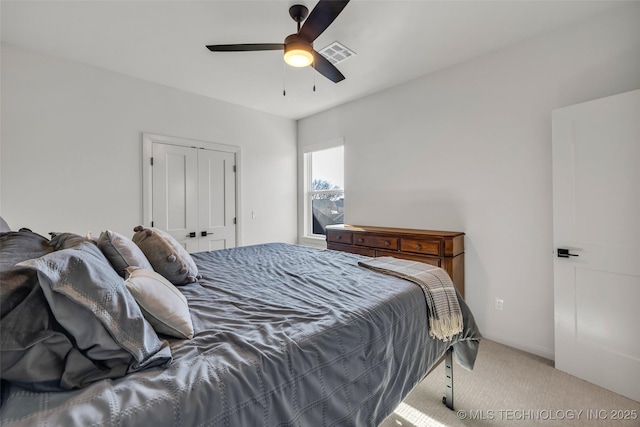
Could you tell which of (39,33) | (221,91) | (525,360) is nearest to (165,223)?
(221,91)

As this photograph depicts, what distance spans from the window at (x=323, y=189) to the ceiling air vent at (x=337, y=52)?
155cm

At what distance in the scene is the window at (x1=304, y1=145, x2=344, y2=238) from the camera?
14.1 feet

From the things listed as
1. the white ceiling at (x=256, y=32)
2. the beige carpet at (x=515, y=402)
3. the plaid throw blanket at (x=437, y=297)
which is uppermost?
the white ceiling at (x=256, y=32)

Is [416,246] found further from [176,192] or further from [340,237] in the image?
[176,192]

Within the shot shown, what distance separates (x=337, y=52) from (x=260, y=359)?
8.71ft

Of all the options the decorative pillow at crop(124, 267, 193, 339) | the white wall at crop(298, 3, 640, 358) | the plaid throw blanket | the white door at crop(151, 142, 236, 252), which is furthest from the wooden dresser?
the decorative pillow at crop(124, 267, 193, 339)

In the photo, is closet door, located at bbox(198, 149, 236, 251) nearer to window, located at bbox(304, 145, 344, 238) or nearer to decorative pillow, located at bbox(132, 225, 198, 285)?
window, located at bbox(304, 145, 344, 238)

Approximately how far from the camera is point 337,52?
2592mm

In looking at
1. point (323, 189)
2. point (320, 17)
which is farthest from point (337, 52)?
point (323, 189)

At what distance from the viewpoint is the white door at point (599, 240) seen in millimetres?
1866

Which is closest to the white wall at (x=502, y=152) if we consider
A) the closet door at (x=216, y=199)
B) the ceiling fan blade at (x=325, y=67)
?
the ceiling fan blade at (x=325, y=67)

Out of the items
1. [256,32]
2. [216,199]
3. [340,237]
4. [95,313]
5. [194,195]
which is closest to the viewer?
[95,313]

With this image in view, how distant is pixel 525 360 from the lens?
2.32 m

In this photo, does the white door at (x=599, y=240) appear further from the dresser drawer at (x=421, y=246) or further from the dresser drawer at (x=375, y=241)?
the dresser drawer at (x=375, y=241)
